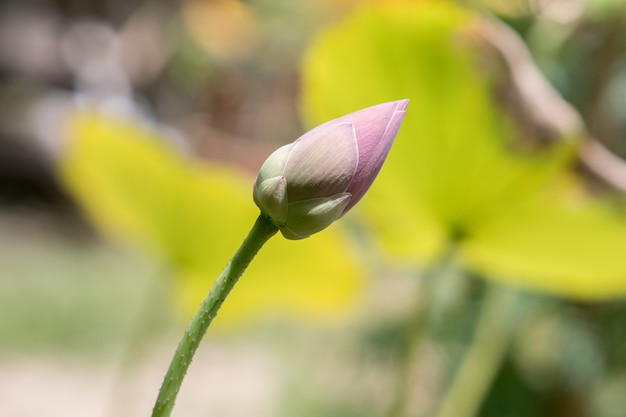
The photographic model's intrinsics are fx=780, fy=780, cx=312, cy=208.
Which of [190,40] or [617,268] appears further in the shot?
[190,40]

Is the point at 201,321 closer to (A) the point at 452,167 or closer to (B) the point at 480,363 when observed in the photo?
(A) the point at 452,167

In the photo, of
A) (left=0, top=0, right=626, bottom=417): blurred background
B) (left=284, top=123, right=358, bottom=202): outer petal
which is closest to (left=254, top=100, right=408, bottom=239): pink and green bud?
(left=284, top=123, right=358, bottom=202): outer petal

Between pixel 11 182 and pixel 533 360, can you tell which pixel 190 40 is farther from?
pixel 533 360

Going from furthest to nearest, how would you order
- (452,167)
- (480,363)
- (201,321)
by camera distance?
(480,363) → (452,167) → (201,321)

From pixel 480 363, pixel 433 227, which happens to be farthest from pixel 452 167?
pixel 480 363

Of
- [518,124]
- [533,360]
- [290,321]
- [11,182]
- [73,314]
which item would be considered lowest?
[533,360]

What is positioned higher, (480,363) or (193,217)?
(193,217)

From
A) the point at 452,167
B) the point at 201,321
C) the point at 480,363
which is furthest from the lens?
the point at 480,363

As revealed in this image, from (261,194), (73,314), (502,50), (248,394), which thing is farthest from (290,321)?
(261,194)
